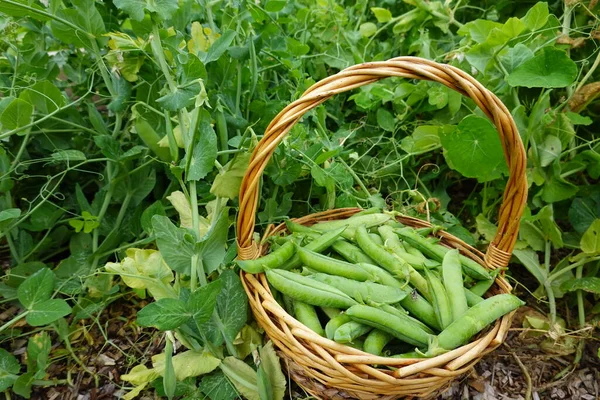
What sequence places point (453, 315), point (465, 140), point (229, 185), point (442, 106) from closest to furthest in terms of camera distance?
point (453, 315)
point (229, 185)
point (465, 140)
point (442, 106)

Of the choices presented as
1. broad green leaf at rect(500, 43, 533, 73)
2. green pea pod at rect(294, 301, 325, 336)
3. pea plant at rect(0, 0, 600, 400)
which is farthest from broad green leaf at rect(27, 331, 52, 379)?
broad green leaf at rect(500, 43, 533, 73)

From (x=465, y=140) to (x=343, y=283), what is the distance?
0.48 metres

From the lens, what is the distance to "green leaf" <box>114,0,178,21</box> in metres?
0.86

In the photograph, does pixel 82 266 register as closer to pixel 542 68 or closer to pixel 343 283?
pixel 343 283

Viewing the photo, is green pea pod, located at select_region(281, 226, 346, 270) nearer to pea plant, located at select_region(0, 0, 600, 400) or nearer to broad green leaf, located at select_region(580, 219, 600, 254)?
pea plant, located at select_region(0, 0, 600, 400)

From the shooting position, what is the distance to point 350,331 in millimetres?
801

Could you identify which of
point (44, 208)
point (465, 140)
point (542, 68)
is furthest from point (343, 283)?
point (44, 208)

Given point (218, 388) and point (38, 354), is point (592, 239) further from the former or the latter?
point (38, 354)

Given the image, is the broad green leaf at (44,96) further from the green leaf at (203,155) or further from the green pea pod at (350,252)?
the green pea pod at (350,252)

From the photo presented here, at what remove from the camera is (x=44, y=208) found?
1.27m

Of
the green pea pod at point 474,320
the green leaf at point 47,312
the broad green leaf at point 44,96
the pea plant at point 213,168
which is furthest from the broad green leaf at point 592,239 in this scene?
the broad green leaf at point 44,96

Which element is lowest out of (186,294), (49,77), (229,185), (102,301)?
(102,301)

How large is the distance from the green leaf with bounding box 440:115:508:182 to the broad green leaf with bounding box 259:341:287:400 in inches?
24.8

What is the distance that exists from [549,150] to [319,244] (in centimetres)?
74
